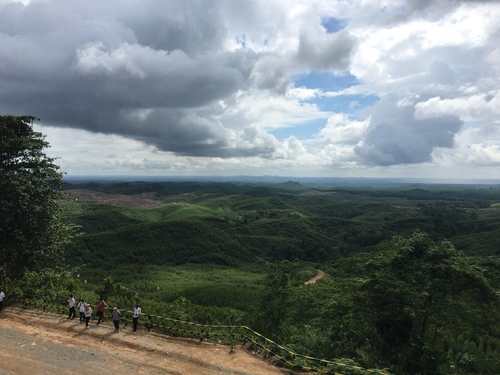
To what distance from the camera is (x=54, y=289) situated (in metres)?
26.0

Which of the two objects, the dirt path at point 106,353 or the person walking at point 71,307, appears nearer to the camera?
the dirt path at point 106,353

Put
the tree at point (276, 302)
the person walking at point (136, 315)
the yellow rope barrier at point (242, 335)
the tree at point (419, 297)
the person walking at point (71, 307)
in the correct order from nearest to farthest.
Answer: the yellow rope barrier at point (242, 335) → the tree at point (419, 297) → the person walking at point (136, 315) → the person walking at point (71, 307) → the tree at point (276, 302)

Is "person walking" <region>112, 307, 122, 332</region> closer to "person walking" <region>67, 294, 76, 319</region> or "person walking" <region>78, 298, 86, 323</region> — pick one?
"person walking" <region>78, 298, 86, 323</region>

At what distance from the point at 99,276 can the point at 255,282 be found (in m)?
51.2

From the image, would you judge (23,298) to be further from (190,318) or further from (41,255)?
(190,318)

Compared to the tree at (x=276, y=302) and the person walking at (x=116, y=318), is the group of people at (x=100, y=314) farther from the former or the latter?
the tree at (x=276, y=302)

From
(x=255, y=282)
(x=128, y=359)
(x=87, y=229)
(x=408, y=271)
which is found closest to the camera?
(x=128, y=359)

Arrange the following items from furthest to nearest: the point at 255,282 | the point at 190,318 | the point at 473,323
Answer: the point at 255,282
the point at 190,318
the point at 473,323

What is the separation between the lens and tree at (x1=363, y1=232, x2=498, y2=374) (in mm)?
17625

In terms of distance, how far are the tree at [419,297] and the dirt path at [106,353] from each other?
8.50 m

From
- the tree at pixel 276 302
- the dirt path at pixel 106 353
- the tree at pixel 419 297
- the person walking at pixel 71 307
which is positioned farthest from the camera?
the tree at pixel 276 302

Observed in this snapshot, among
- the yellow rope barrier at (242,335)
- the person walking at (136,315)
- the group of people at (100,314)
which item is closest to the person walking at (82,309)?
the group of people at (100,314)

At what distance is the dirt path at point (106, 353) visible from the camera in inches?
586

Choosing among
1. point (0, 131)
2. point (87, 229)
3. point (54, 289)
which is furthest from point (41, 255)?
point (87, 229)
